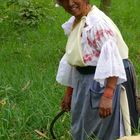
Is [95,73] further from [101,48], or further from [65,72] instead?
[65,72]

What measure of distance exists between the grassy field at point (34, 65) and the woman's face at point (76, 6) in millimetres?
1411

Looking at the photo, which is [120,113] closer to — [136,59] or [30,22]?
[136,59]

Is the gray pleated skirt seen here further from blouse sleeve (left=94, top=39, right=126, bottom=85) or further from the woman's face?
the woman's face

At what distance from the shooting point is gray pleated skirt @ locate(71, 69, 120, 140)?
12.1 feet

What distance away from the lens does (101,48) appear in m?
3.43

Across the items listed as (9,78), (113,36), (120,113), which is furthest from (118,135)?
(9,78)

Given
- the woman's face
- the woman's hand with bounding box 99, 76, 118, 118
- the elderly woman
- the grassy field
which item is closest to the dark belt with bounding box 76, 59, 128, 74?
the elderly woman

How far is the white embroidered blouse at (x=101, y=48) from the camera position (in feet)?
11.1

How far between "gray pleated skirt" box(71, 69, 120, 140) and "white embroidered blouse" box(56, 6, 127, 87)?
15cm

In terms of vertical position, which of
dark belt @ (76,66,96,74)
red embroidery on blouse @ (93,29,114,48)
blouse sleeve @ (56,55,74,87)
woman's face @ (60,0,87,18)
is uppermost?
woman's face @ (60,0,87,18)

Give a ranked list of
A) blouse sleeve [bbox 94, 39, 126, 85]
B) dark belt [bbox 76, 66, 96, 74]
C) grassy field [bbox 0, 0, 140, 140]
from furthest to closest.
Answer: grassy field [bbox 0, 0, 140, 140], dark belt [bbox 76, 66, 96, 74], blouse sleeve [bbox 94, 39, 126, 85]

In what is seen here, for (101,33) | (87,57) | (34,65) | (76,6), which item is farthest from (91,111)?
(34,65)

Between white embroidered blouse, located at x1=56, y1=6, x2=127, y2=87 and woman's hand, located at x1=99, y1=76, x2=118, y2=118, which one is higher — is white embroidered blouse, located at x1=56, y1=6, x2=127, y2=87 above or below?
above

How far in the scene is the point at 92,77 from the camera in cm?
365
